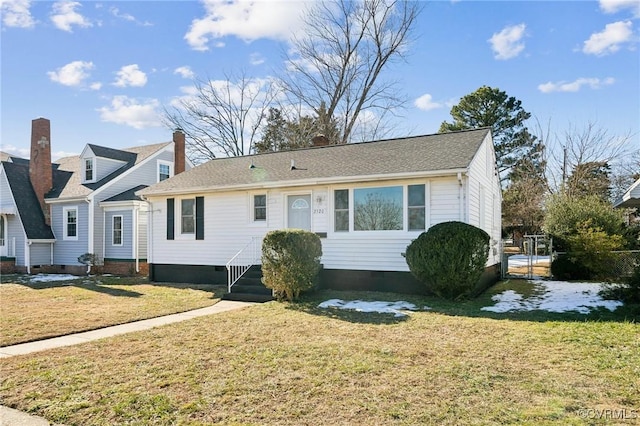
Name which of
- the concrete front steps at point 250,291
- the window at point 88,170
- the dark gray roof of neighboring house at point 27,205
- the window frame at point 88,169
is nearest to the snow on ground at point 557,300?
the concrete front steps at point 250,291

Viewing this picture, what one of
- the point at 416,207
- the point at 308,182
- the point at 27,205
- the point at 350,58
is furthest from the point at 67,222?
the point at 350,58

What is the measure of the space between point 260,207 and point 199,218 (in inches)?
96.2

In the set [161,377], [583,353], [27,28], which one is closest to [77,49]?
[27,28]

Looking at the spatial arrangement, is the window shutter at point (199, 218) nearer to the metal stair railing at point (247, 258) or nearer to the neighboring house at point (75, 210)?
the metal stair railing at point (247, 258)

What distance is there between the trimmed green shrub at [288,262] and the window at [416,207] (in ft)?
9.46

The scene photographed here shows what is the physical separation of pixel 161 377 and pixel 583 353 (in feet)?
17.7

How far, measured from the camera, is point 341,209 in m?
12.1

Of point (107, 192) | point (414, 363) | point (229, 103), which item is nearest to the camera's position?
point (414, 363)

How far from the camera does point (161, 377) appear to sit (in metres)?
4.78

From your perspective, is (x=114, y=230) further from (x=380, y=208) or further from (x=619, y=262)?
(x=619, y=262)

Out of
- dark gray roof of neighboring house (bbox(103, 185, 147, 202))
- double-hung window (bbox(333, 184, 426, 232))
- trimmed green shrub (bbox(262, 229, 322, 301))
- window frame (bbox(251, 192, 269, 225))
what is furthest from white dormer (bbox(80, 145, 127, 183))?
trimmed green shrub (bbox(262, 229, 322, 301))

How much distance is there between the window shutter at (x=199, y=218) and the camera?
14.2 metres

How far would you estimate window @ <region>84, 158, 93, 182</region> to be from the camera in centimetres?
2083

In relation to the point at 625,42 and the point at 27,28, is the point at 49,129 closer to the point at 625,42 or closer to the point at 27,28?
the point at 27,28
